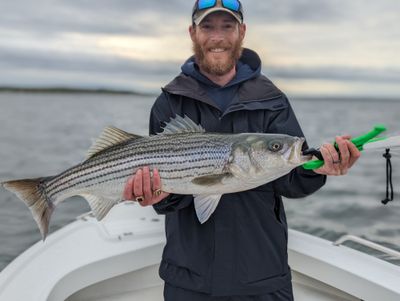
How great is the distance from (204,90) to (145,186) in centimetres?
91

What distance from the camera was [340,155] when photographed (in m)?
3.04

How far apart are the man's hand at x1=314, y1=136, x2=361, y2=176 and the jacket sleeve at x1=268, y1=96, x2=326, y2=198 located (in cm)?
28

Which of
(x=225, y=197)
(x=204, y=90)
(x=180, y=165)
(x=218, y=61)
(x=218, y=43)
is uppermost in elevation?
(x=218, y=43)

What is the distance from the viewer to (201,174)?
10.8ft

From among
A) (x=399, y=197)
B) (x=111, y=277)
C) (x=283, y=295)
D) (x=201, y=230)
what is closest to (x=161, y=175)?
(x=201, y=230)

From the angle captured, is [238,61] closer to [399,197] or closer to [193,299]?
[193,299]

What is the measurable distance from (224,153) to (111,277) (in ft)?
8.47

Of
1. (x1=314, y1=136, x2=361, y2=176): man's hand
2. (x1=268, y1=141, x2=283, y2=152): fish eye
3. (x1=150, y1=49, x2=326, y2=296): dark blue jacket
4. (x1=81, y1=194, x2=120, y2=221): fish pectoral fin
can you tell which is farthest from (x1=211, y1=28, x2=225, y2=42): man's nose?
(x1=81, y1=194, x2=120, y2=221): fish pectoral fin

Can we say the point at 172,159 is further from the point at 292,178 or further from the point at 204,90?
the point at 292,178

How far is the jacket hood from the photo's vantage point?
11.7ft

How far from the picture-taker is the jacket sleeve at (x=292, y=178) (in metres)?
3.40

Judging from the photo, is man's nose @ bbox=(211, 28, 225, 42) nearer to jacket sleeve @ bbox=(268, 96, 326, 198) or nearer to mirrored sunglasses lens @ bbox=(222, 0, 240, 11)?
mirrored sunglasses lens @ bbox=(222, 0, 240, 11)

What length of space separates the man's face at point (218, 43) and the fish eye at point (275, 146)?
2.63ft

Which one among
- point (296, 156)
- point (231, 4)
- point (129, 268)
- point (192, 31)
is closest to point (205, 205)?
point (296, 156)
